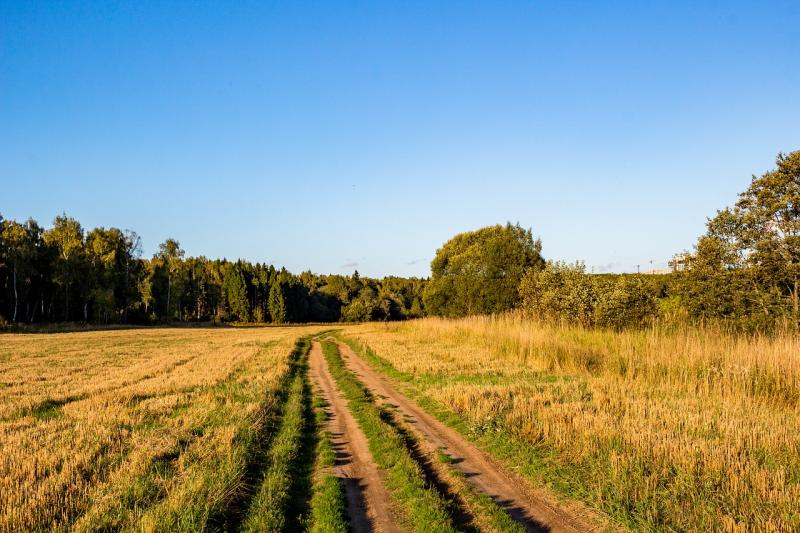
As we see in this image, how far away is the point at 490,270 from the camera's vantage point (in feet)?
153

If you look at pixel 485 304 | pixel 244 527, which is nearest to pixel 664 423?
pixel 244 527

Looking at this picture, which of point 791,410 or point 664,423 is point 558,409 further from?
point 791,410

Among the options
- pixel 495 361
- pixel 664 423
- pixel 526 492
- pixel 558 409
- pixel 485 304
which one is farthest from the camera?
Answer: pixel 485 304

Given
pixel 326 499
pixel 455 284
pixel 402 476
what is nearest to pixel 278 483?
pixel 326 499

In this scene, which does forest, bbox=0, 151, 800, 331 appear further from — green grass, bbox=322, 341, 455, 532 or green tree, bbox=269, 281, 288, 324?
green grass, bbox=322, 341, 455, 532

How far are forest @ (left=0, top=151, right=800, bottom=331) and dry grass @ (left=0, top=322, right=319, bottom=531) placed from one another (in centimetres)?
1642

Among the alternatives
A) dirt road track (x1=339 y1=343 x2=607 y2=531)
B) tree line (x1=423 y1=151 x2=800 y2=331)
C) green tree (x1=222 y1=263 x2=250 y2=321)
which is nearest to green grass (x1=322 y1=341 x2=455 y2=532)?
dirt road track (x1=339 y1=343 x2=607 y2=531)

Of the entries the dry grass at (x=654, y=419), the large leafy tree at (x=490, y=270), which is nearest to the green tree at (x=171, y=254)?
the large leafy tree at (x=490, y=270)

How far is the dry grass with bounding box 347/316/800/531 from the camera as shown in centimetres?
595

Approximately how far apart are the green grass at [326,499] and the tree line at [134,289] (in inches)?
2811

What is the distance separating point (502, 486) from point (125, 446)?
6789mm

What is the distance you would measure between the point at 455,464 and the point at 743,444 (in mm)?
4841

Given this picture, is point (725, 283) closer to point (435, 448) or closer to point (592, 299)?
point (592, 299)

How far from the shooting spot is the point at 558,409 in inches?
392
